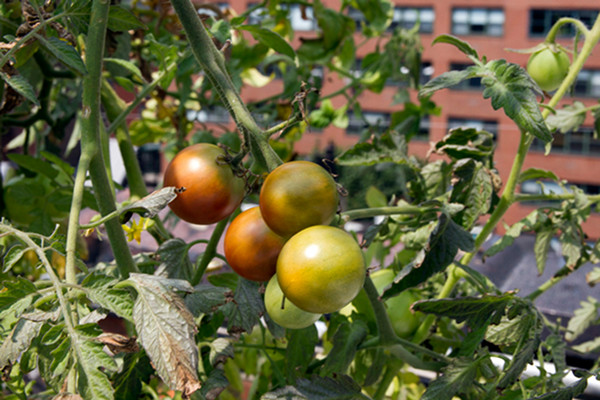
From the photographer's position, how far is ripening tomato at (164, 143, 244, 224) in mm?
319

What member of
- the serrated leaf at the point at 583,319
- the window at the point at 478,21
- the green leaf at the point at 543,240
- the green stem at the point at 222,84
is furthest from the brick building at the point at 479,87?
the green stem at the point at 222,84

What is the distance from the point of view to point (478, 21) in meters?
12.1

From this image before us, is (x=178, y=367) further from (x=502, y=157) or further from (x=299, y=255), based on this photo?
(x=502, y=157)

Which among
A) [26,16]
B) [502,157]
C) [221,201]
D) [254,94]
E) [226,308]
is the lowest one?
[502,157]

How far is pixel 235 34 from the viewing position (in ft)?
2.63

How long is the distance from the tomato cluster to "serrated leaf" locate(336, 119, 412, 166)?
0.13 metres

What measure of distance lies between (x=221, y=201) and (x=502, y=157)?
11896mm

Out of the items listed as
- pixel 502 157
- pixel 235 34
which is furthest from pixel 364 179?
pixel 235 34

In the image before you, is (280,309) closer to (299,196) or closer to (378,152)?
(299,196)

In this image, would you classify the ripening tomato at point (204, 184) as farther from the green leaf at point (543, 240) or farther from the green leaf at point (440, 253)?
the green leaf at point (543, 240)

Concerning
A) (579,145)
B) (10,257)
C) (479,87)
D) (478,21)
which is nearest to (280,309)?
(10,257)

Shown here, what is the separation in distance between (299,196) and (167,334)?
0.09 meters

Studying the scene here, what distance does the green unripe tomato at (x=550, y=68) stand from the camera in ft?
1.50

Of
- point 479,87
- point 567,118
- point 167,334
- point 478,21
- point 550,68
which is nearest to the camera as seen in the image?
point 167,334
